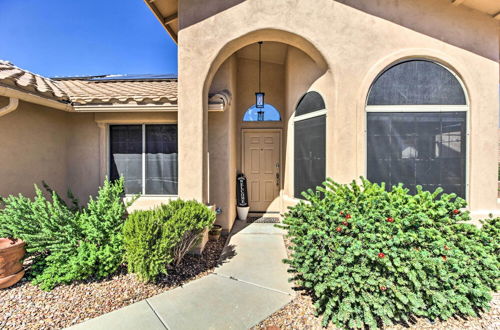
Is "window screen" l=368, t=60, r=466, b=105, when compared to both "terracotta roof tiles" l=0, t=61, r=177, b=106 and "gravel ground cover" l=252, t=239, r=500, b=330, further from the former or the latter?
"terracotta roof tiles" l=0, t=61, r=177, b=106

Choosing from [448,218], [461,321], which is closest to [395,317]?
[461,321]

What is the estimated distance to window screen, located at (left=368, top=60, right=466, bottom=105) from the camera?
4.64 meters

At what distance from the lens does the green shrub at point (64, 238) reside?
3559mm

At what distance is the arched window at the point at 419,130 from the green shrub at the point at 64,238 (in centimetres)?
522

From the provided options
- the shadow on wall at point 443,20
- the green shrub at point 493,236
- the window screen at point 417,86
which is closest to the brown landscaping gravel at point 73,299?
the green shrub at point 493,236

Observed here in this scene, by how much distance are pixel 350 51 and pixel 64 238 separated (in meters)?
6.58

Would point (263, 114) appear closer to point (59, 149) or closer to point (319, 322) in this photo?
point (59, 149)

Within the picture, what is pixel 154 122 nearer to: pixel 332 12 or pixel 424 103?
pixel 332 12

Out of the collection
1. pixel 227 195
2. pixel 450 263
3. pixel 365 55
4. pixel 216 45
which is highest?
pixel 216 45

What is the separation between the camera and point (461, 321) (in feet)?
9.34

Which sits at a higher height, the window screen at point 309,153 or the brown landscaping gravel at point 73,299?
the window screen at point 309,153

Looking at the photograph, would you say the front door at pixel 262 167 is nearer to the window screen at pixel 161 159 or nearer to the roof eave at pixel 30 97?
the window screen at pixel 161 159

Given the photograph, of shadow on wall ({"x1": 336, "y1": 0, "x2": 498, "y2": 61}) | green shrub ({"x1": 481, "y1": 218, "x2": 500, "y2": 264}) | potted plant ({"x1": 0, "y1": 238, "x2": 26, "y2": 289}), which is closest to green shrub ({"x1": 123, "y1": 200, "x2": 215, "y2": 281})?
potted plant ({"x1": 0, "y1": 238, "x2": 26, "y2": 289})

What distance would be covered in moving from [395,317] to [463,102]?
4.60 meters
